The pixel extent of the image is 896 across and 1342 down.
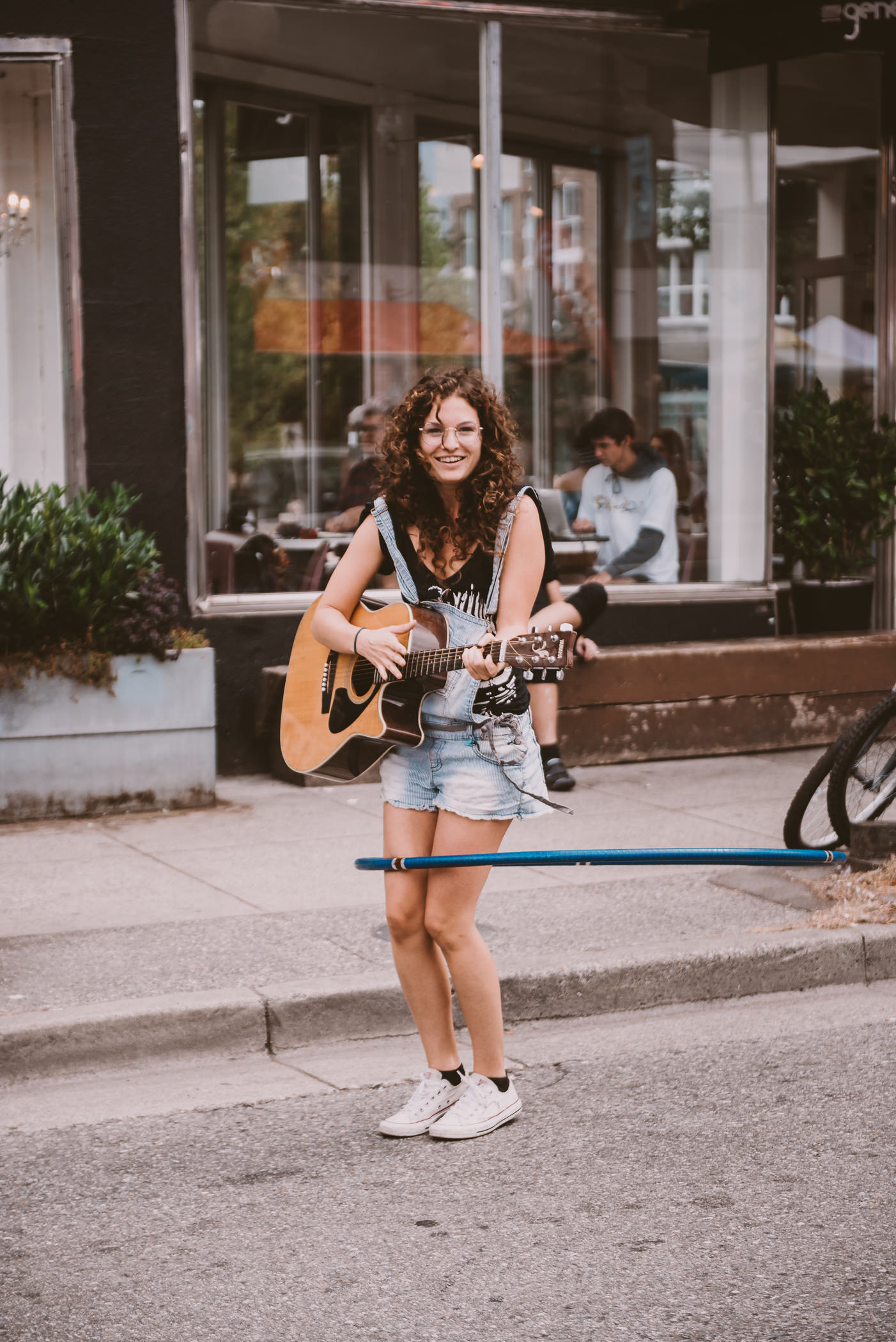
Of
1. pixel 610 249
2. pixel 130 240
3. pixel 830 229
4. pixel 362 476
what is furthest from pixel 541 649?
pixel 610 249

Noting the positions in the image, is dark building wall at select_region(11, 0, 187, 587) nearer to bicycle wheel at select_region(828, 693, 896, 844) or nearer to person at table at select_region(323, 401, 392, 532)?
person at table at select_region(323, 401, 392, 532)

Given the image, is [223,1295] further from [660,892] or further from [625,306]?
[625,306]

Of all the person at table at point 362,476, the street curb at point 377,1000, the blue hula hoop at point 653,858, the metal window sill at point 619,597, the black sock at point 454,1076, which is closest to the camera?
the blue hula hoop at point 653,858

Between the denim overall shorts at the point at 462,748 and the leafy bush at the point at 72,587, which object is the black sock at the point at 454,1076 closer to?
the denim overall shorts at the point at 462,748

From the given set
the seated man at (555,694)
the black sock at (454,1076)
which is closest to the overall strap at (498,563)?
the black sock at (454,1076)

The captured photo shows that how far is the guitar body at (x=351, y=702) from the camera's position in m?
4.07

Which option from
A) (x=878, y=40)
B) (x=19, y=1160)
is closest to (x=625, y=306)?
(x=878, y=40)

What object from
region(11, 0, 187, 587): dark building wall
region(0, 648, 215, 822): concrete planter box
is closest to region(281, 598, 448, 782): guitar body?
region(0, 648, 215, 822): concrete planter box

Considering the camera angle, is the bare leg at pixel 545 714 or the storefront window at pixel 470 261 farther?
the storefront window at pixel 470 261

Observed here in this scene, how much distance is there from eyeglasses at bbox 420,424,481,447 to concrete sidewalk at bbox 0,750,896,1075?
1.91 metres

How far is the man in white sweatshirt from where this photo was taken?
1014cm

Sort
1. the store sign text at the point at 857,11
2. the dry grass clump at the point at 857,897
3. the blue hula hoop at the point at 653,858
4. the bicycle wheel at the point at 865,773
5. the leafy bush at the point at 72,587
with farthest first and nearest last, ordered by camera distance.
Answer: the store sign text at the point at 857,11, the leafy bush at the point at 72,587, the bicycle wheel at the point at 865,773, the dry grass clump at the point at 857,897, the blue hula hoop at the point at 653,858

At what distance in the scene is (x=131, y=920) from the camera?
6031 mm

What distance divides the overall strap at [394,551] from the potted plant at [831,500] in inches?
256
